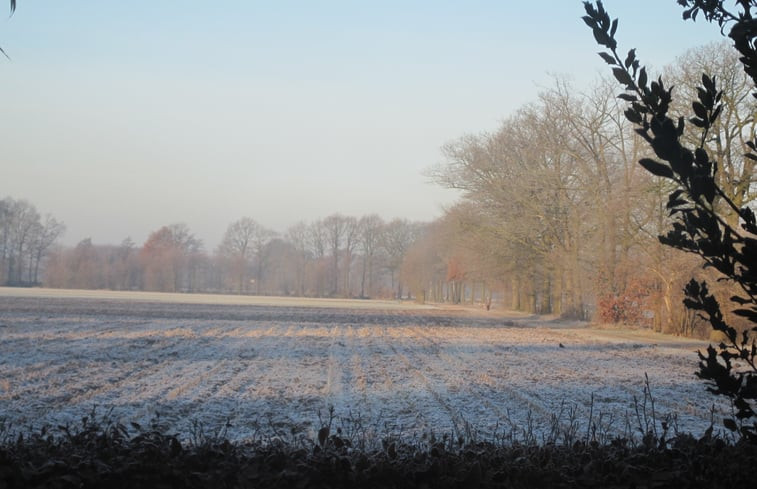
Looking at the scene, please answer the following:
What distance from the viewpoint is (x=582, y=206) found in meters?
35.8

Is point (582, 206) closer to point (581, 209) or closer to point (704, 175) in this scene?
point (581, 209)

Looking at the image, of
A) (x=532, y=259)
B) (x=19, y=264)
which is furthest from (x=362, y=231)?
(x=532, y=259)

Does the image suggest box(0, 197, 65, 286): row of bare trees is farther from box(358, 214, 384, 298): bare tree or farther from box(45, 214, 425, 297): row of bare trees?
box(358, 214, 384, 298): bare tree

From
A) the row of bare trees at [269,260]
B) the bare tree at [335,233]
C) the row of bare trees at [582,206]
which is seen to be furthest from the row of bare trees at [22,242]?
the row of bare trees at [582,206]

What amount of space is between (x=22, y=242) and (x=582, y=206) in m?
92.8

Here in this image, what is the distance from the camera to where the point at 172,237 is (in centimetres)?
11969

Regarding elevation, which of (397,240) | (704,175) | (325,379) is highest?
(397,240)

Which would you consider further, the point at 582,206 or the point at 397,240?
the point at 397,240

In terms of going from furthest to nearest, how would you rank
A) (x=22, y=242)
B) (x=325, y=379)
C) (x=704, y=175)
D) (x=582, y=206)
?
(x=22, y=242)
(x=582, y=206)
(x=325, y=379)
(x=704, y=175)

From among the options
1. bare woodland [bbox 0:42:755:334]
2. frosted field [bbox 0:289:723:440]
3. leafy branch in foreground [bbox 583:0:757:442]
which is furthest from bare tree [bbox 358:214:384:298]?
leafy branch in foreground [bbox 583:0:757:442]

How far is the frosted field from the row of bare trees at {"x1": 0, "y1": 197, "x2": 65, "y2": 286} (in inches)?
3334

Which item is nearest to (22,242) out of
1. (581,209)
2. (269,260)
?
(269,260)

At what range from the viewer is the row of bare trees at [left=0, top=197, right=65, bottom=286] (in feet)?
323

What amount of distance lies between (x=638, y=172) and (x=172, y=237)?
10197cm
